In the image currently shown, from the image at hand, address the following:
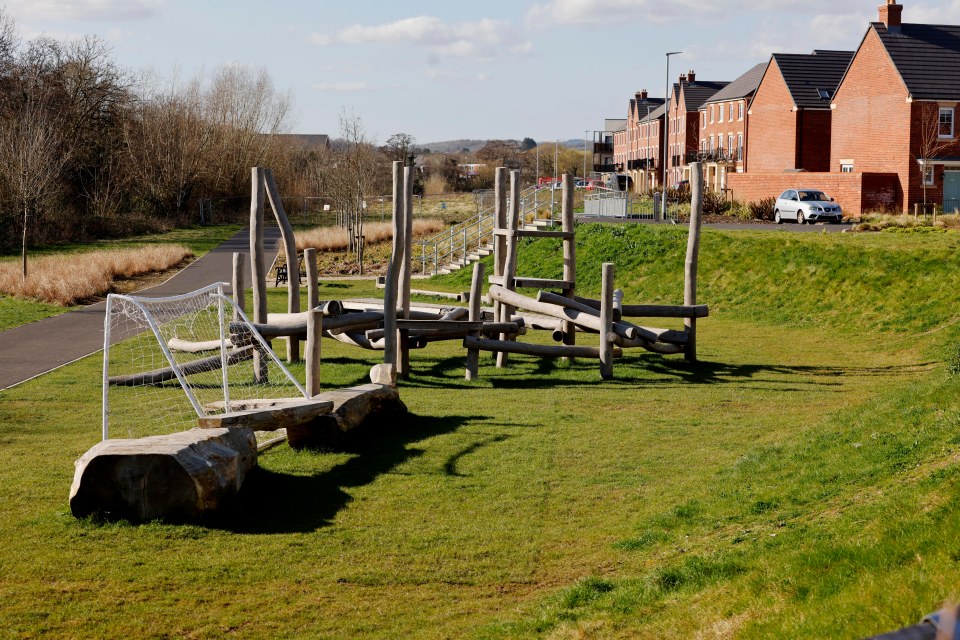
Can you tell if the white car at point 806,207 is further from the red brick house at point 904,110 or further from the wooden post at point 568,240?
the wooden post at point 568,240

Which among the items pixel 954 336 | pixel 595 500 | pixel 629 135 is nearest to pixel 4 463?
pixel 595 500

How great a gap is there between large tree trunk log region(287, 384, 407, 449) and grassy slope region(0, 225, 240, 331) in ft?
43.7

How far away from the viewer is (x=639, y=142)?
102m

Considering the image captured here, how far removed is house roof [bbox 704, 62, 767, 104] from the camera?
227 ft

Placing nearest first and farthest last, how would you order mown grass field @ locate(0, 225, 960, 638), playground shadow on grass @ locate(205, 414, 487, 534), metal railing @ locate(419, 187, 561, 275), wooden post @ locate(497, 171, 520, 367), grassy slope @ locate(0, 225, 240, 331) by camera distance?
mown grass field @ locate(0, 225, 960, 638) → playground shadow on grass @ locate(205, 414, 487, 534) → wooden post @ locate(497, 171, 520, 367) → grassy slope @ locate(0, 225, 240, 331) → metal railing @ locate(419, 187, 561, 275)

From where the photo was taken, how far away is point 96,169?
59625mm

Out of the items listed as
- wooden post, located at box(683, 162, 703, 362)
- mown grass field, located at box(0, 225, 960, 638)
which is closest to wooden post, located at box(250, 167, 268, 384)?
mown grass field, located at box(0, 225, 960, 638)

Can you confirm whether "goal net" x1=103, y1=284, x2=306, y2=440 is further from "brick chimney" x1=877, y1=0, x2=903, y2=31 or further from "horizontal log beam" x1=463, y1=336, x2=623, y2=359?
"brick chimney" x1=877, y1=0, x2=903, y2=31

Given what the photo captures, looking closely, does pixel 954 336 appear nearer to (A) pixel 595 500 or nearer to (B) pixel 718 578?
(A) pixel 595 500

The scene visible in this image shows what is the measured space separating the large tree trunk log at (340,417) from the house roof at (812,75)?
171 ft

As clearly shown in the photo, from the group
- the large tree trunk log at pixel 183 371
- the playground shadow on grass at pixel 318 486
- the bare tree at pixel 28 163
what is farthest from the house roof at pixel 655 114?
the playground shadow on grass at pixel 318 486

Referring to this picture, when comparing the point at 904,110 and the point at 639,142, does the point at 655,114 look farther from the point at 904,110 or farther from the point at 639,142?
the point at 904,110

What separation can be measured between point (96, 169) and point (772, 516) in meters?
57.6

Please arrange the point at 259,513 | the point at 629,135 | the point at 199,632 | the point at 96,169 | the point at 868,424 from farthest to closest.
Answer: the point at 629,135
the point at 96,169
the point at 868,424
the point at 259,513
the point at 199,632
